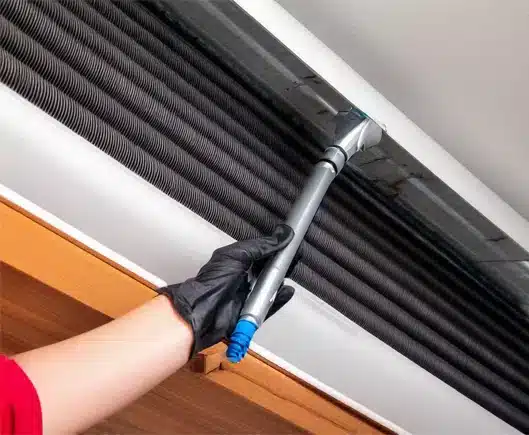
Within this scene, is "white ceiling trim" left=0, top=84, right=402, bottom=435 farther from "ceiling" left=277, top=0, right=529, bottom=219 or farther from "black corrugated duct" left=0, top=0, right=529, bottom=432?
"ceiling" left=277, top=0, right=529, bottom=219

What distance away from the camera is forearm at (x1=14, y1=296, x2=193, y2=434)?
0.70 meters

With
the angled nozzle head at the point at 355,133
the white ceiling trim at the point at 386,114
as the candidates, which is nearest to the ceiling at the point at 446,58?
the white ceiling trim at the point at 386,114

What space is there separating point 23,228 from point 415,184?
760 millimetres

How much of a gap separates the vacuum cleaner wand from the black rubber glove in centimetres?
2

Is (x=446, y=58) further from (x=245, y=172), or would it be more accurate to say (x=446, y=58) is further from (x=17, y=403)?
(x=17, y=403)

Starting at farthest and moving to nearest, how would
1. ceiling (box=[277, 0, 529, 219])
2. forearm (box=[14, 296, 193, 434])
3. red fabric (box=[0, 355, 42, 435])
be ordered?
ceiling (box=[277, 0, 529, 219]), forearm (box=[14, 296, 193, 434]), red fabric (box=[0, 355, 42, 435])

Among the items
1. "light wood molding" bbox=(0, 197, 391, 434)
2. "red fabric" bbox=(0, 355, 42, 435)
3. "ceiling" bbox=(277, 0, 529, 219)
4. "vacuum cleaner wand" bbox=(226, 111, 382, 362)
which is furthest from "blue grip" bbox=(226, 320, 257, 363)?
"ceiling" bbox=(277, 0, 529, 219)

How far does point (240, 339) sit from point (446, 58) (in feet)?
2.18

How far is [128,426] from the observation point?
1.00 metres

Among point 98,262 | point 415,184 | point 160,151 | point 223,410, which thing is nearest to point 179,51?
point 160,151

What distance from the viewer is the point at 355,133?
41.7 inches

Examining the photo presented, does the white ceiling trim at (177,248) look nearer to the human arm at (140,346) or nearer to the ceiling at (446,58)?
the human arm at (140,346)

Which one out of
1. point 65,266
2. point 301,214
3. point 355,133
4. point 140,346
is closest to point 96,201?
point 65,266

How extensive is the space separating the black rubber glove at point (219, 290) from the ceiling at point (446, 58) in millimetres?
438
